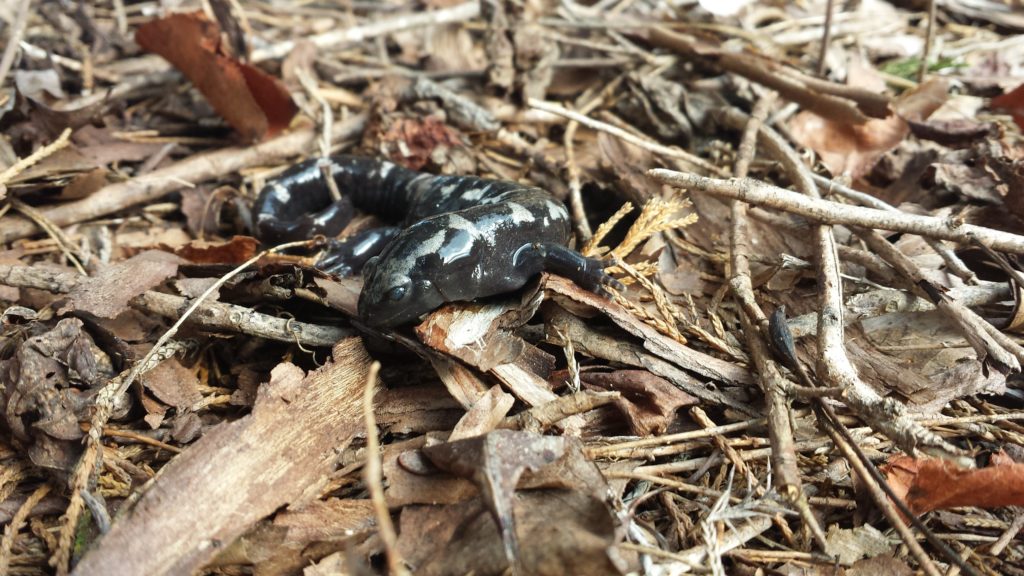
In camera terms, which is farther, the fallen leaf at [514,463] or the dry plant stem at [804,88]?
the dry plant stem at [804,88]

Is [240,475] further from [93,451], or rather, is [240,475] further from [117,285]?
[117,285]

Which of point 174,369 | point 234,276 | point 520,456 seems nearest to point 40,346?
point 174,369

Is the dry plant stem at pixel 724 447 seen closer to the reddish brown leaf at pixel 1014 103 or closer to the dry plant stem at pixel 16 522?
the dry plant stem at pixel 16 522

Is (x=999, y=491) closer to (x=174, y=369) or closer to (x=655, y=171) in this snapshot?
Result: (x=655, y=171)

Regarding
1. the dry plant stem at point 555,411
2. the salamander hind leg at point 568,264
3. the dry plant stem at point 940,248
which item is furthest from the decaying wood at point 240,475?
the dry plant stem at point 940,248

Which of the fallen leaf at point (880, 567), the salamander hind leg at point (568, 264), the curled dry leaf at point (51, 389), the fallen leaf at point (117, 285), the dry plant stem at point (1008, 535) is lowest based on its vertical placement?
the dry plant stem at point (1008, 535)

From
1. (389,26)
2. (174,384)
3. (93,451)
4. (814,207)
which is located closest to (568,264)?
(814,207)

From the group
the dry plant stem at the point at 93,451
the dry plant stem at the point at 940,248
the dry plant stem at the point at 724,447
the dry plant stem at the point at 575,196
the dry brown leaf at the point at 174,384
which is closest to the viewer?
the dry plant stem at the point at 93,451
